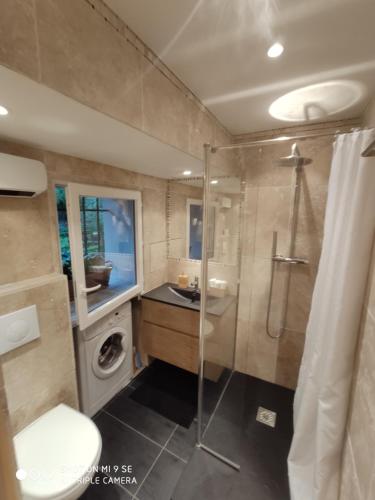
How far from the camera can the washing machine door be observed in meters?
1.83

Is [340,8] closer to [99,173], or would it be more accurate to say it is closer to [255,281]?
[99,173]

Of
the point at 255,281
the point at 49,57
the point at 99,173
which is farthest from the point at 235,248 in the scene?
the point at 49,57

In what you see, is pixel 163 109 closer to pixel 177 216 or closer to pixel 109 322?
pixel 177 216

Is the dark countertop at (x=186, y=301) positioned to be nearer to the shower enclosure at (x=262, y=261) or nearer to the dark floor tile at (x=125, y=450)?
the shower enclosure at (x=262, y=261)

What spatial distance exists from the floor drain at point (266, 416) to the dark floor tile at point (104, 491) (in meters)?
1.08

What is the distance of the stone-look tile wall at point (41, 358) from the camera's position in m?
1.23

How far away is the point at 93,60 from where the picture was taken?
0.81 m

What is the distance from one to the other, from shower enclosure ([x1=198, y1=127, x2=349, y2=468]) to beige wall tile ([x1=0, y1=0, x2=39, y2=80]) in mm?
1105

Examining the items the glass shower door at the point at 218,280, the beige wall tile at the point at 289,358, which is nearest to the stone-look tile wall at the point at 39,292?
the glass shower door at the point at 218,280

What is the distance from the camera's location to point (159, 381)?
7.30ft

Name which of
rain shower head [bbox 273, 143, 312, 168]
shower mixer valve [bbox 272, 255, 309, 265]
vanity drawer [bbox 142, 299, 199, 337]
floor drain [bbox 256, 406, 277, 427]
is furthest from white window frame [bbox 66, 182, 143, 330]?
floor drain [bbox 256, 406, 277, 427]

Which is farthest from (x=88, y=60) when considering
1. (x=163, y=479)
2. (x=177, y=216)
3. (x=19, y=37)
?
(x=163, y=479)

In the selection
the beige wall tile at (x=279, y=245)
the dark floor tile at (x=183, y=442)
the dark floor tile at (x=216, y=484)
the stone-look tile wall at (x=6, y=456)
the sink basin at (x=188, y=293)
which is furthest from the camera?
the sink basin at (x=188, y=293)

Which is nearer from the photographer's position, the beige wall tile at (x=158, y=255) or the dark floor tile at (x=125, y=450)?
the dark floor tile at (x=125, y=450)
